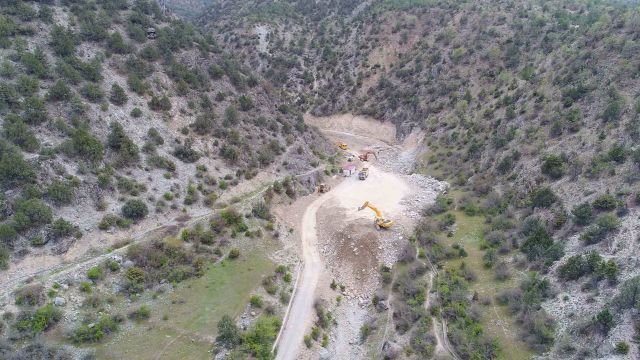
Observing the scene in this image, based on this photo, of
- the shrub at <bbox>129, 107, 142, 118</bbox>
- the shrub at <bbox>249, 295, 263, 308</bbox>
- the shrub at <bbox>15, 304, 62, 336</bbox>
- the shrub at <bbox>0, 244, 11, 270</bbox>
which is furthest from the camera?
the shrub at <bbox>129, 107, 142, 118</bbox>

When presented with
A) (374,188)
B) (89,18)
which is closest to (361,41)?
(374,188)

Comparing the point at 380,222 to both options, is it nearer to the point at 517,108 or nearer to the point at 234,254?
the point at 234,254

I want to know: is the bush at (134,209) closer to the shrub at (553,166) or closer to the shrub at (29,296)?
the shrub at (29,296)

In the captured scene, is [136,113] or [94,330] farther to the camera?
[136,113]

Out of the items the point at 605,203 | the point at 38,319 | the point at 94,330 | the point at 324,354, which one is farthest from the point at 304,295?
the point at 605,203

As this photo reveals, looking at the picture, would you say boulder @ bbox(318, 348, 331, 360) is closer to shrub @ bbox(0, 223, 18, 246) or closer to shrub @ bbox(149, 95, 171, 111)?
shrub @ bbox(0, 223, 18, 246)

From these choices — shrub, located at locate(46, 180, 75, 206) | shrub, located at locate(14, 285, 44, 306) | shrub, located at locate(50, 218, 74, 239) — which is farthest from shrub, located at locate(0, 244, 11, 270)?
shrub, located at locate(46, 180, 75, 206)
